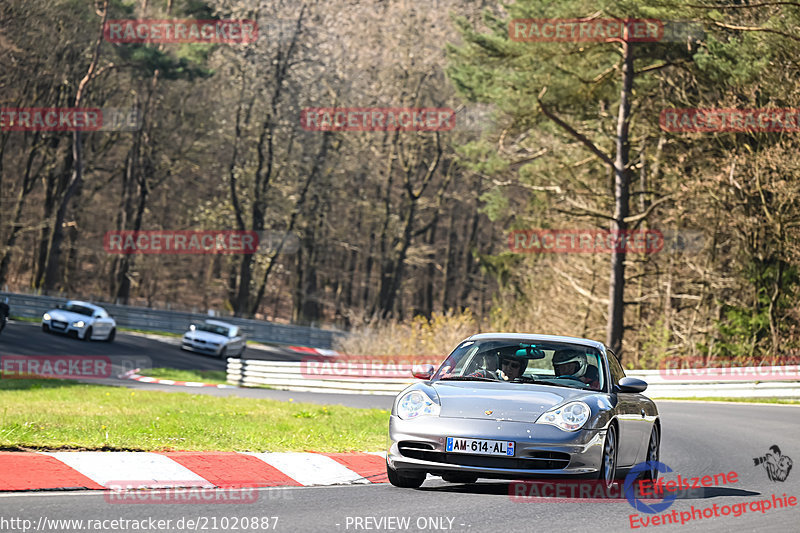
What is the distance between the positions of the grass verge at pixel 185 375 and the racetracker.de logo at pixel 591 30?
47.5ft

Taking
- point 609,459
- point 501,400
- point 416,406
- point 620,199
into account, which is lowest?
point 609,459

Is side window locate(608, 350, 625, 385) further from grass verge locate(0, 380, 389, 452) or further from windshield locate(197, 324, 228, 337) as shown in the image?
windshield locate(197, 324, 228, 337)

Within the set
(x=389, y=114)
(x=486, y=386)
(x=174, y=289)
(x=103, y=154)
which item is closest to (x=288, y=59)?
(x=389, y=114)

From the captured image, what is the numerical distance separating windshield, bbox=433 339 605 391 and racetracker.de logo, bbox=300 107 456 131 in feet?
164

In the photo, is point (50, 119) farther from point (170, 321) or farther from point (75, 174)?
point (170, 321)

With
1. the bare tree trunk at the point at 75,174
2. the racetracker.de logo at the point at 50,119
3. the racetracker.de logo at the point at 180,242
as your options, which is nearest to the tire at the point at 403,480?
the bare tree trunk at the point at 75,174

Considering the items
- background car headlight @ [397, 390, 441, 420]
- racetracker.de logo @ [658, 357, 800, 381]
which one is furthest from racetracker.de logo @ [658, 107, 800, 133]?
background car headlight @ [397, 390, 441, 420]

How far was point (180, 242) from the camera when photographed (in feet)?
213

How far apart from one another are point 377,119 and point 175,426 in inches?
1946

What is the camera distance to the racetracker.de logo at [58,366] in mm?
30938

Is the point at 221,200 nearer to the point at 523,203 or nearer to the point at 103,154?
the point at 103,154

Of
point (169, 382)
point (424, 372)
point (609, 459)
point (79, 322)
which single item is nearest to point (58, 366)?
point (169, 382)

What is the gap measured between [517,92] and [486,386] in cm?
2635

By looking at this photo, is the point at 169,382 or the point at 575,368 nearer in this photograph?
the point at 575,368
